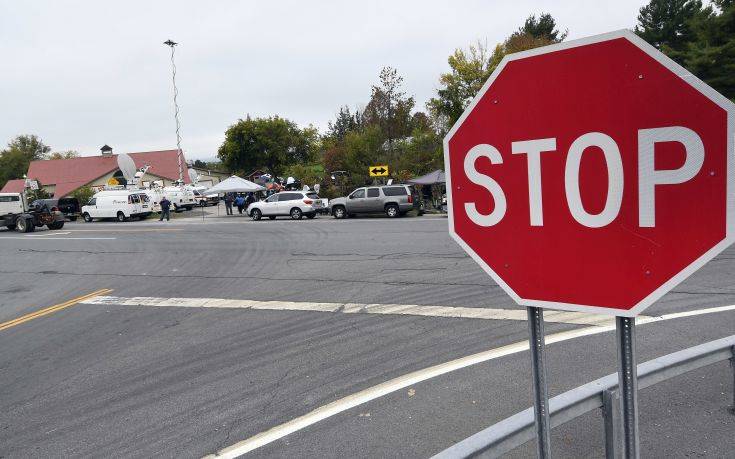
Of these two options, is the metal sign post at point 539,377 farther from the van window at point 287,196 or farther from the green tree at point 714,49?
the green tree at point 714,49

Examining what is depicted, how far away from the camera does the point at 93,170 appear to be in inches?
2571

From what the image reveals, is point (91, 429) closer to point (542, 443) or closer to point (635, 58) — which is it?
point (542, 443)

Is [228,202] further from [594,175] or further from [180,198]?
[594,175]

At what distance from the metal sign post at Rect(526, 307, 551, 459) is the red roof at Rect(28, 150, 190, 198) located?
66.2 metres

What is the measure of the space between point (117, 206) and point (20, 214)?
616cm

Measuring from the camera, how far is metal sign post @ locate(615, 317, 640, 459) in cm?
168

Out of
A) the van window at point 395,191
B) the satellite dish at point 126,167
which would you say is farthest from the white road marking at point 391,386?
the satellite dish at point 126,167

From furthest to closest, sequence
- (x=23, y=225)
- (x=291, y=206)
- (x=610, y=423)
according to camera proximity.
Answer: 1. (x=291, y=206)
2. (x=23, y=225)
3. (x=610, y=423)

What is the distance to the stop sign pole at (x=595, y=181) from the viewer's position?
5.05 feet

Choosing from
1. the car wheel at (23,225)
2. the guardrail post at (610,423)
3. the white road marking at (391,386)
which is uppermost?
the car wheel at (23,225)

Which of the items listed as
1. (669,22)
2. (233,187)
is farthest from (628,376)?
(669,22)

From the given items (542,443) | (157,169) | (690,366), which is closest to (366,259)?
(690,366)

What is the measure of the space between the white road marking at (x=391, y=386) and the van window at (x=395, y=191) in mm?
20278

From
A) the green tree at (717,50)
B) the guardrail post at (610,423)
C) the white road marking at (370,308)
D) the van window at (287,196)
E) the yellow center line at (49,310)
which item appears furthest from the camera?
the green tree at (717,50)
